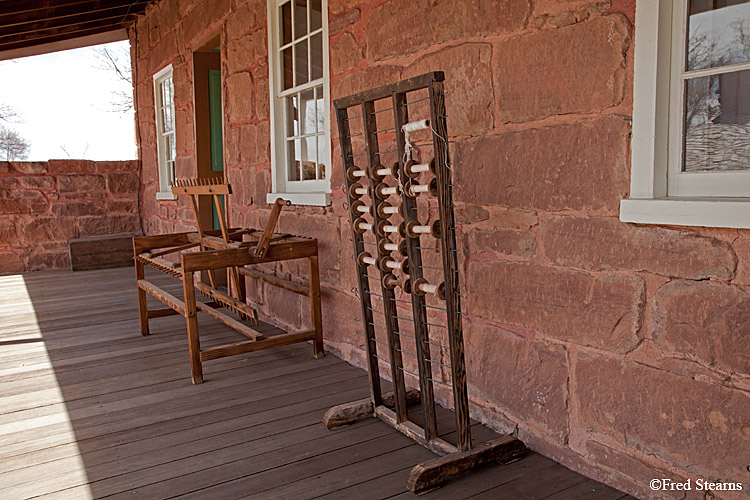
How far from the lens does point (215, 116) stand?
6254 mm

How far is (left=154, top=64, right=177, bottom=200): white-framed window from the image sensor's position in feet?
23.8

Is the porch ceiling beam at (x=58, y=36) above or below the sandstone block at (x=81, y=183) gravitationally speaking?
above

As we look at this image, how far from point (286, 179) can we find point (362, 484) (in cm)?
267

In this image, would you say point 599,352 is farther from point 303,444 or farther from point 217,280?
point 217,280

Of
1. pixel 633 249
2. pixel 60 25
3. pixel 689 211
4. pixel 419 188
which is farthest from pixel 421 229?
pixel 60 25

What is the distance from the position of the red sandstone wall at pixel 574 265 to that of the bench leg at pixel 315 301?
4.00 ft

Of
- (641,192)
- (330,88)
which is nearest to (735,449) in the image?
(641,192)

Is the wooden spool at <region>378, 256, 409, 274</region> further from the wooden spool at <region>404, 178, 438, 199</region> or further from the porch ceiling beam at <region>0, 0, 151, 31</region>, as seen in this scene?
the porch ceiling beam at <region>0, 0, 151, 31</region>

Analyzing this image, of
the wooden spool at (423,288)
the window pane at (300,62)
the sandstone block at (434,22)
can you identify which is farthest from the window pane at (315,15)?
the wooden spool at (423,288)

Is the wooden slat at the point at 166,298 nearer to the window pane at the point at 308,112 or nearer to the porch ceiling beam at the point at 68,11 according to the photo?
the window pane at the point at 308,112

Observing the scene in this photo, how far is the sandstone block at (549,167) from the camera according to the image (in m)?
1.98

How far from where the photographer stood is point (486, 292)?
2.51m

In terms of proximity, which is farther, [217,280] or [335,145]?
[217,280]

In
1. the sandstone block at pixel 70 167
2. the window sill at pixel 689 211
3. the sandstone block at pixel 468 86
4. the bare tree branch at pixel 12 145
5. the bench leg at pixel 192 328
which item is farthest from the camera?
the bare tree branch at pixel 12 145
